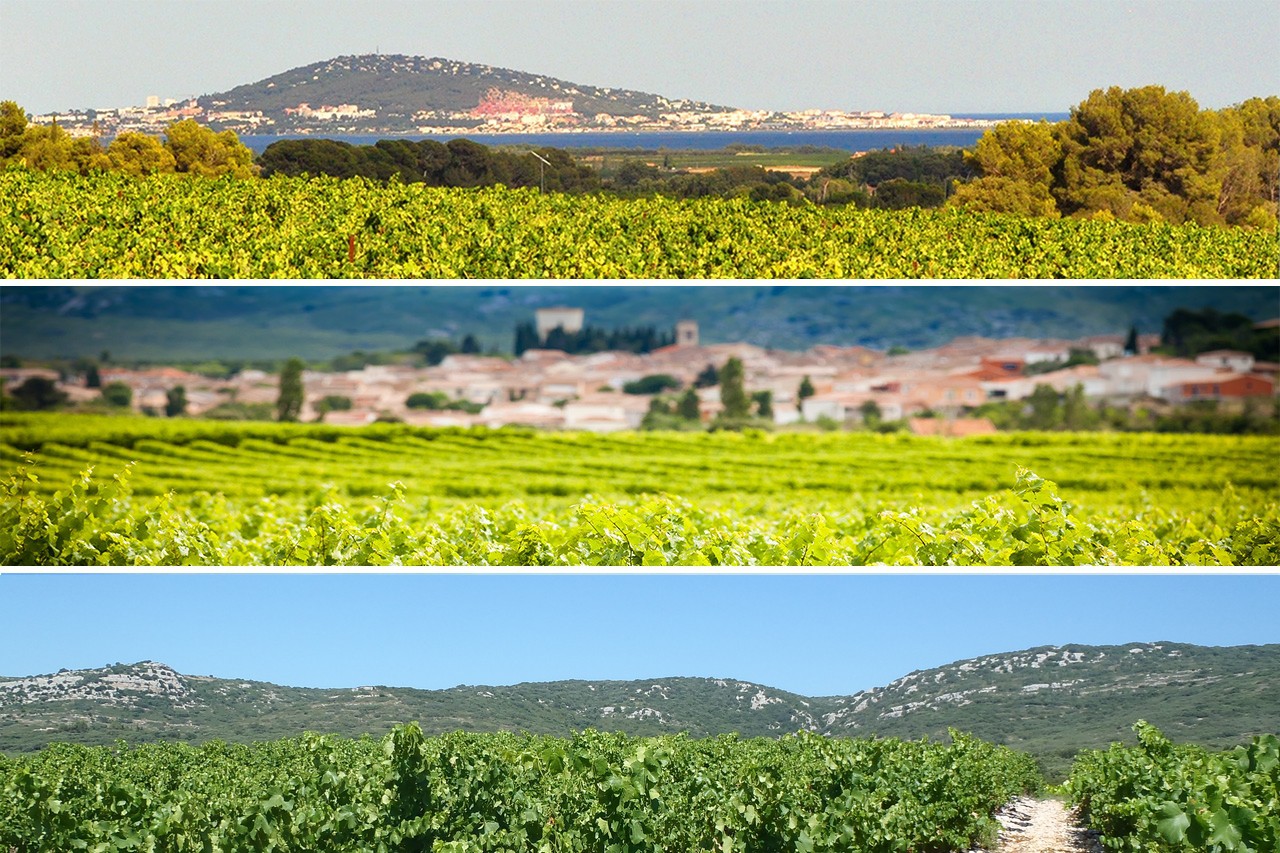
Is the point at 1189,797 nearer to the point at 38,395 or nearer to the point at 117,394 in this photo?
the point at 117,394

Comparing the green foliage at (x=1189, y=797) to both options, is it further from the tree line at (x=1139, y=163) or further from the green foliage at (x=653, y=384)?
the tree line at (x=1139, y=163)

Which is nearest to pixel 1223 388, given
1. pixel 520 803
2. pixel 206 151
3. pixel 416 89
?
pixel 520 803

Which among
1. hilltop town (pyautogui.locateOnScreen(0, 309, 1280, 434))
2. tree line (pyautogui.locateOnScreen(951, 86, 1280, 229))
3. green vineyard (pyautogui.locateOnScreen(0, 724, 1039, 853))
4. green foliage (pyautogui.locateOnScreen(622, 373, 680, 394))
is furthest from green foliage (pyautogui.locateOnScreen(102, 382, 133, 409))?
tree line (pyautogui.locateOnScreen(951, 86, 1280, 229))

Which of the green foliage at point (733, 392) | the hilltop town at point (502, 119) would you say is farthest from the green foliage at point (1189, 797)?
the hilltop town at point (502, 119)

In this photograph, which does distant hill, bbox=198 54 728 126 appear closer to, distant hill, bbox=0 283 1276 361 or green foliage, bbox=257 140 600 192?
green foliage, bbox=257 140 600 192

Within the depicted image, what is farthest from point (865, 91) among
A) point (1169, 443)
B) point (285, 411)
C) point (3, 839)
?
point (3, 839)

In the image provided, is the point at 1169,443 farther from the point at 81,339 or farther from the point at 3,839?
the point at 3,839
